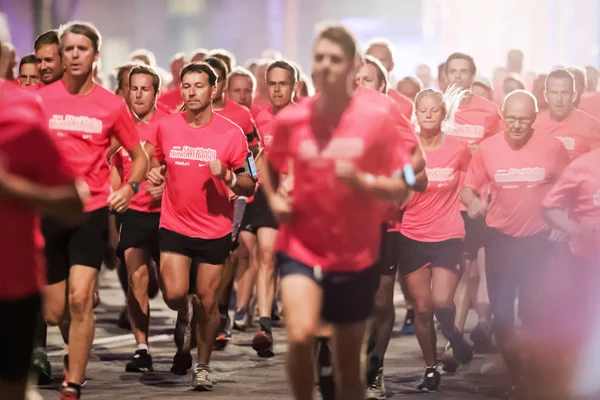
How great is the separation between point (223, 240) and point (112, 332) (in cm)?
334

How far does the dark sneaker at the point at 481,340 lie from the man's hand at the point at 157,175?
3.43m

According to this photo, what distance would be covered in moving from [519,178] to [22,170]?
220 inches

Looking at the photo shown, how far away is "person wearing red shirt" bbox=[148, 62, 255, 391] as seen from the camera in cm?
970

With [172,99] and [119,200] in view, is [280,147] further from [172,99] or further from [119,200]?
[172,99]

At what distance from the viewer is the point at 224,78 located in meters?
11.7

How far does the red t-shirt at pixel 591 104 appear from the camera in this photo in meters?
13.5

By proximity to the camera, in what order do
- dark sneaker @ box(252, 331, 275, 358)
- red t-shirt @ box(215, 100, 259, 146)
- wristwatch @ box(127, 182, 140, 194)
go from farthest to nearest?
red t-shirt @ box(215, 100, 259, 146) → dark sneaker @ box(252, 331, 275, 358) → wristwatch @ box(127, 182, 140, 194)

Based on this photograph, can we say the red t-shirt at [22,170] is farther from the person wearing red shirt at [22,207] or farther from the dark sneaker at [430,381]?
the dark sneaker at [430,381]

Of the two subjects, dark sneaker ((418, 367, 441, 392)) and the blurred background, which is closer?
dark sneaker ((418, 367, 441, 392))

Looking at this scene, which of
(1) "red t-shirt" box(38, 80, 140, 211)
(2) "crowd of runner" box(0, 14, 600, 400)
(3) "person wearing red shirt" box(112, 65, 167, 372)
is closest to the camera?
(2) "crowd of runner" box(0, 14, 600, 400)

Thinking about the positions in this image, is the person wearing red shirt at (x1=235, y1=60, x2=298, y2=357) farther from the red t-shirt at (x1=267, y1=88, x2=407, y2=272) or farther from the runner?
the red t-shirt at (x1=267, y1=88, x2=407, y2=272)

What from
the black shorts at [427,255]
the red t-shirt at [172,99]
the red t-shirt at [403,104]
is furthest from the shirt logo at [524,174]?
the red t-shirt at [172,99]

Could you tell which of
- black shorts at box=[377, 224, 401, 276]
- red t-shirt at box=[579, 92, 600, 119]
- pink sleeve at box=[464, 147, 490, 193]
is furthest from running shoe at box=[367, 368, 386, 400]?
red t-shirt at box=[579, 92, 600, 119]

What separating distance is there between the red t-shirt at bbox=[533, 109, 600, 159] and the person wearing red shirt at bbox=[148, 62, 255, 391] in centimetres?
330
